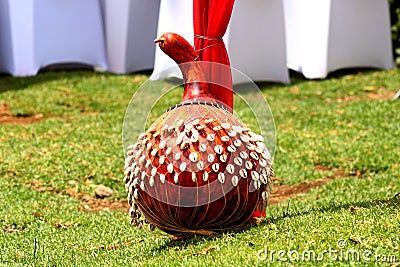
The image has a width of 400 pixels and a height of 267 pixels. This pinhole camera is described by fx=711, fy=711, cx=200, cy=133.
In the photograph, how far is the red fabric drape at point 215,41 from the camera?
384 centimetres

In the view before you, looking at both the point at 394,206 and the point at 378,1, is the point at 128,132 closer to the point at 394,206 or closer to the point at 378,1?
the point at 394,206

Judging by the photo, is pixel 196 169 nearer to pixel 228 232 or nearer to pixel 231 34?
pixel 228 232

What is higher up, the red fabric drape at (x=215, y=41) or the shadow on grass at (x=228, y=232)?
the red fabric drape at (x=215, y=41)

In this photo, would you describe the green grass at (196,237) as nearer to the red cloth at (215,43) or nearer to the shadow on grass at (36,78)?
the shadow on grass at (36,78)

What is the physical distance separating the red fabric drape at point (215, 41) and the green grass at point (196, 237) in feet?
2.53

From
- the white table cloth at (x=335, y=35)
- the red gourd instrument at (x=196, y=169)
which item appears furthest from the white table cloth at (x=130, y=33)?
the red gourd instrument at (x=196, y=169)

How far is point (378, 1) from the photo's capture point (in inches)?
428

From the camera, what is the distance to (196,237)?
3.73 metres

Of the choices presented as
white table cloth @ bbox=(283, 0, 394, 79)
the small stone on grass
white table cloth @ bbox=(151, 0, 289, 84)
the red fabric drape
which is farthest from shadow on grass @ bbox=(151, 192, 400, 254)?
white table cloth @ bbox=(283, 0, 394, 79)

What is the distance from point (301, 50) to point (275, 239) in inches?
296

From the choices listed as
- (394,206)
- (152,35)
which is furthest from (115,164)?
(152,35)

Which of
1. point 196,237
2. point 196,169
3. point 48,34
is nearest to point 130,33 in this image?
point 48,34

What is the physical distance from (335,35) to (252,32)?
59.6 inches

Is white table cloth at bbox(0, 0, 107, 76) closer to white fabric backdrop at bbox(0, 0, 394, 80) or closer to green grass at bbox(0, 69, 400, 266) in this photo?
white fabric backdrop at bbox(0, 0, 394, 80)
